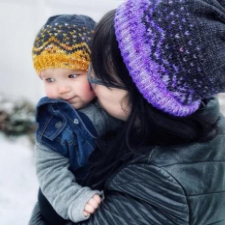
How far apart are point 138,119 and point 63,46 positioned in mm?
561

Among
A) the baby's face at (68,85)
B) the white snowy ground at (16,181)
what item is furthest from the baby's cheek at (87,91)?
the white snowy ground at (16,181)

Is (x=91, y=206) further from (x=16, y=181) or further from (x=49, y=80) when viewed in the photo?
(x=16, y=181)

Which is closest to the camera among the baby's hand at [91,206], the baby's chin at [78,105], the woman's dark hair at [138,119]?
the woman's dark hair at [138,119]

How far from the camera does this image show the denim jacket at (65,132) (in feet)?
5.16

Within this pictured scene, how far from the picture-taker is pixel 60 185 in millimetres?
1548

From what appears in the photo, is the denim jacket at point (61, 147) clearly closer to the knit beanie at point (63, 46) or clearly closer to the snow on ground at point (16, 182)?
the knit beanie at point (63, 46)

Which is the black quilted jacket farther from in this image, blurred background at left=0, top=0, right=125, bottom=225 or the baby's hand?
blurred background at left=0, top=0, right=125, bottom=225

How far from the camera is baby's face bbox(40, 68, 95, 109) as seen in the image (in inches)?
63.0

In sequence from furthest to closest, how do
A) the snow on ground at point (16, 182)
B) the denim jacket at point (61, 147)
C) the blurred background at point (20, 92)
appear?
the blurred background at point (20, 92), the snow on ground at point (16, 182), the denim jacket at point (61, 147)

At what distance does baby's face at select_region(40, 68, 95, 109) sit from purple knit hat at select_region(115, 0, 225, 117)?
477 mm

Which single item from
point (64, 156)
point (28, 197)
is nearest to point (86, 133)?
point (64, 156)

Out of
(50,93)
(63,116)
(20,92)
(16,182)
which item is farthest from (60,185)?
(20,92)

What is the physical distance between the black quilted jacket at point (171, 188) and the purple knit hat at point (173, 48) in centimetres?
18

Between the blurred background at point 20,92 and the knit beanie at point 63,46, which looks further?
the blurred background at point 20,92
